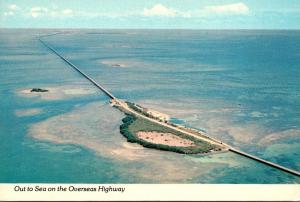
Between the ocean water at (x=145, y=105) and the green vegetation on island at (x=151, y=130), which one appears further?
the green vegetation on island at (x=151, y=130)

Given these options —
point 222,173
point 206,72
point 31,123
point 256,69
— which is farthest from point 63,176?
point 256,69

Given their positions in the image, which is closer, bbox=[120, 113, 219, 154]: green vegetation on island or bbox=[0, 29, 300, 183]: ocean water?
bbox=[0, 29, 300, 183]: ocean water

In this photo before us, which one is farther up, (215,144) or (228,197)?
(228,197)

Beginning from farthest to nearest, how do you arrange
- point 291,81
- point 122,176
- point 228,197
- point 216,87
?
point 291,81 → point 216,87 → point 122,176 → point 228,197

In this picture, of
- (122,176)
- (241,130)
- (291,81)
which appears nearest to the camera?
(122,176)

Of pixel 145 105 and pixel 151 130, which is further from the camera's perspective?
pixel 145 105

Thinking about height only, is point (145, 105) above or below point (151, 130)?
below

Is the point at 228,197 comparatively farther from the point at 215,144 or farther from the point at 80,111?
the point at 80,111

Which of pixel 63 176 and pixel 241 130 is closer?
pixel 63 176
